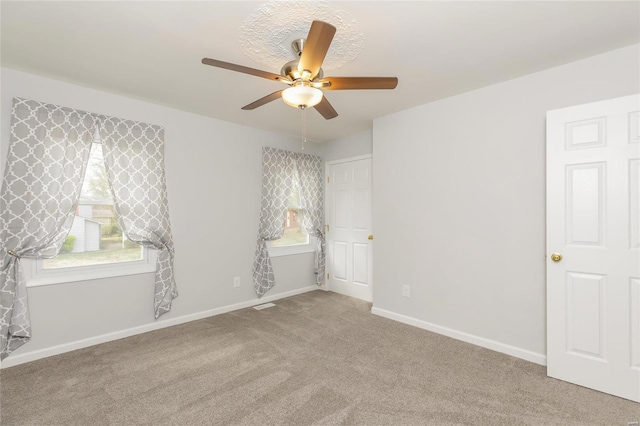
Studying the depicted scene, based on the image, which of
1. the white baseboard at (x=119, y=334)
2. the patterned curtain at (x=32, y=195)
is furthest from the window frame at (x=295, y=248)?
the patterned curtain at (x=32, y=195)

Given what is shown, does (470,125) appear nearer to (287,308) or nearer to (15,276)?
(287,308)

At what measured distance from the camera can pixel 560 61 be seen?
7.80 feet

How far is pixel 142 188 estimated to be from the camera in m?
3.14

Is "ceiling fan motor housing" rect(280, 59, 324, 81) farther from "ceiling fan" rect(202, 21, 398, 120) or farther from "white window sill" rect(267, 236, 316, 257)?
"white window sill" rect(267, 236, 316, 257)

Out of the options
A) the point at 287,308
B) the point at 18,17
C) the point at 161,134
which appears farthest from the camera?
the point at 287,308

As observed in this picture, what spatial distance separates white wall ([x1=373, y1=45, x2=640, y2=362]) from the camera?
2527mm

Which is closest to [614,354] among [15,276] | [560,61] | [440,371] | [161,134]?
[440,371]

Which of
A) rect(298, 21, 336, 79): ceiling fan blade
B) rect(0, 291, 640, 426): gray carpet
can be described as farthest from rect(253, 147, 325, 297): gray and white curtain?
rect(298, 21, 336, 79): ceiling fan blade

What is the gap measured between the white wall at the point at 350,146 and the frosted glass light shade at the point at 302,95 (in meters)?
2.51

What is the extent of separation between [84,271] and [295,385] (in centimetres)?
229

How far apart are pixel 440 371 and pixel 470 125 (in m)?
2.25

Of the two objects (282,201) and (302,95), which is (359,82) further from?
(282,201)

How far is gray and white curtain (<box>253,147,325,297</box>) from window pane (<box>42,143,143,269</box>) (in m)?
1.66

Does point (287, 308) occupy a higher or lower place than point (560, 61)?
lower
